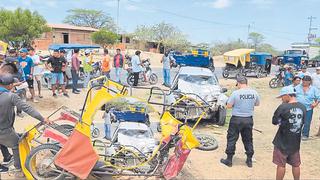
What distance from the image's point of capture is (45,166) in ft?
15.8

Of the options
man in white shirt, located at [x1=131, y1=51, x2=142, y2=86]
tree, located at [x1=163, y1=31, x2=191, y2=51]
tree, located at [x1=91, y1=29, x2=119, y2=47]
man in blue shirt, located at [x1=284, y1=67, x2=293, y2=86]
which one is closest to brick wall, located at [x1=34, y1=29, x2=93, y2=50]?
tree, located at [x1=91, y1=29, x2=119, y2=47]

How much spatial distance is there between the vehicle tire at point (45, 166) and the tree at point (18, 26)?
99.9 ft

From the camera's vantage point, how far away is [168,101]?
882 centimetres

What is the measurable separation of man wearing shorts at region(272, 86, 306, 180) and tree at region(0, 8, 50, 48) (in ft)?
104

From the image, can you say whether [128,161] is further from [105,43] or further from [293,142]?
[105,43]

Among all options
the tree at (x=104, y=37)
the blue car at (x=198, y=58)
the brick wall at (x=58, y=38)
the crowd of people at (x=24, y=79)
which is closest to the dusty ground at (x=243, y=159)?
the crowd of people at (x=24, y=79)

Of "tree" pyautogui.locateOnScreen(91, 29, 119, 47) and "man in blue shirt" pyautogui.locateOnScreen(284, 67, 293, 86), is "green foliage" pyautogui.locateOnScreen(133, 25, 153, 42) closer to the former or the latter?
"tree" pyautogui.locateOnScreen(91, 29, 119, 47)

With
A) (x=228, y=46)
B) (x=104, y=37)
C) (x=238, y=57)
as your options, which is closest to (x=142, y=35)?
(x=104, y=37)

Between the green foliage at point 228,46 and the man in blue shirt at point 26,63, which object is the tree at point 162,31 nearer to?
the green foliage at point 228,46

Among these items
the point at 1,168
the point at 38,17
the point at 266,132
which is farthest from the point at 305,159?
the point at 38,17

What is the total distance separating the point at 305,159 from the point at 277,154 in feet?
6.94

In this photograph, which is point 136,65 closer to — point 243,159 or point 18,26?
point 243,159

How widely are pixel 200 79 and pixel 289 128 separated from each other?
5.56m

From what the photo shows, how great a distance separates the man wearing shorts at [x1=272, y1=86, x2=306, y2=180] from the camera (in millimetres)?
4793
